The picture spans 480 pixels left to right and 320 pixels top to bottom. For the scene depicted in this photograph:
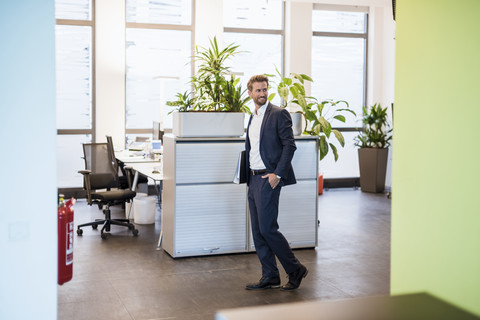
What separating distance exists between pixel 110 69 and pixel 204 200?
4414 mm

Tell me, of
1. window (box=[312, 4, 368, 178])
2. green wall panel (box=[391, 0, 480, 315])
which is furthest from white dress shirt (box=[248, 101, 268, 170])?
window (box=[312, 4, 368, 178])

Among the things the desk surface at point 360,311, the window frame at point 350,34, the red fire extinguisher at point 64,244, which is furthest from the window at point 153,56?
the desk surface at point 360,311

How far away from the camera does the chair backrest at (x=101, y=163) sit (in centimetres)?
745

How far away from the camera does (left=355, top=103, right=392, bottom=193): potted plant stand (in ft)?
34.5

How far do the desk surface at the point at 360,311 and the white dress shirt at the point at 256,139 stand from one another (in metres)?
2.81

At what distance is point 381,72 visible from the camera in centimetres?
1125

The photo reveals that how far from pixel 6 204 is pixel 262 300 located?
2283 millimetres

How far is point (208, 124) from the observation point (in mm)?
5930

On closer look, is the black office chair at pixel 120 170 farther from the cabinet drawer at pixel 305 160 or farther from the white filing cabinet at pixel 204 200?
the cabinet drawer at pixel 305 160

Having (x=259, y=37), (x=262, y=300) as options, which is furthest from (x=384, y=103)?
(x=262, y=300)

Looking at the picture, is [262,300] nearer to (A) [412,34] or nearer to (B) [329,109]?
(A) [412,34]

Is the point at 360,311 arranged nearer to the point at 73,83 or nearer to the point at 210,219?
the point at 210,219

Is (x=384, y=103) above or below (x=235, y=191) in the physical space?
above

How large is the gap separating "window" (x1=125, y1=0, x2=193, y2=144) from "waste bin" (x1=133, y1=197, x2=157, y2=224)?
2386 millimetres
